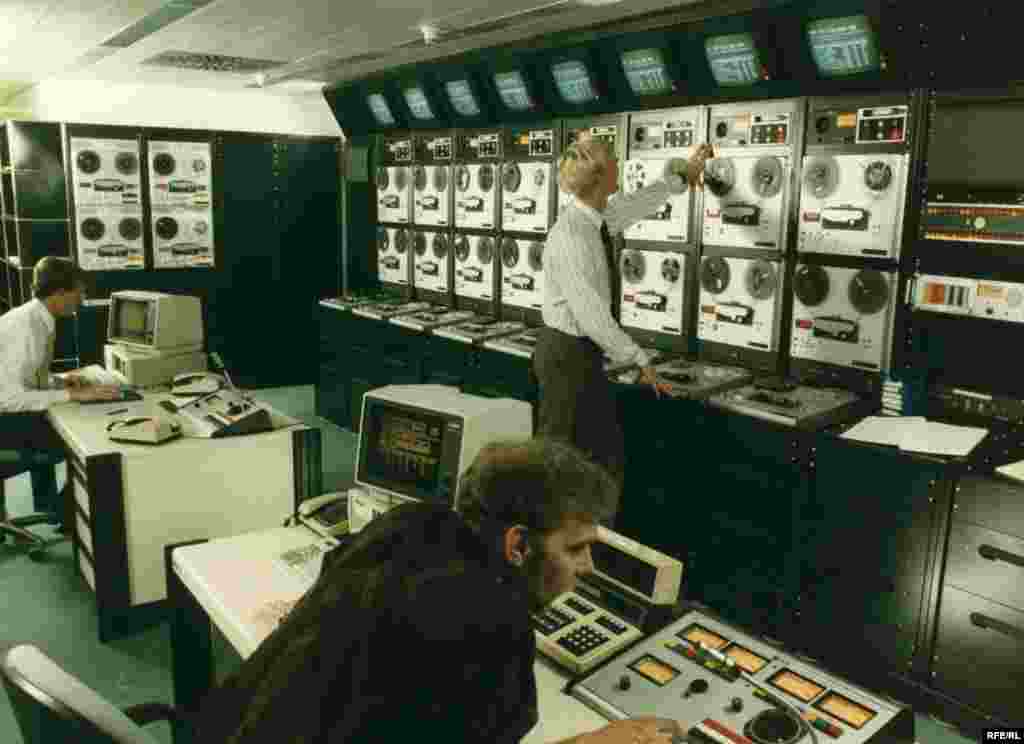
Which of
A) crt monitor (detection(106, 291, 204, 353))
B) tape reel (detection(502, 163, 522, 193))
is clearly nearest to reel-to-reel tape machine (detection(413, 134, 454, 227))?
tape reel (detection(502, 163, 522, 193))

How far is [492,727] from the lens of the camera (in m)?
1.09

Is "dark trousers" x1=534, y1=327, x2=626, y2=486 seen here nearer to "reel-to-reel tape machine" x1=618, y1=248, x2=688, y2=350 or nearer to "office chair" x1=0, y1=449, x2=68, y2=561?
"reel-to-reel tape machine" x1=618, y1=248, x2=688, y2=350

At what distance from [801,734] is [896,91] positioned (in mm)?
2498

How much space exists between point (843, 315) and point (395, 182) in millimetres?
3425

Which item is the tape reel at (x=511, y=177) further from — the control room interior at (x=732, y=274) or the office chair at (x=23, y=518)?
the office chair at (x=23, y=518)

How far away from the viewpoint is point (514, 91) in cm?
462

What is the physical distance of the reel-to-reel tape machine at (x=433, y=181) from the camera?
17.5 ft

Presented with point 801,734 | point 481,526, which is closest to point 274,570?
point 481,526

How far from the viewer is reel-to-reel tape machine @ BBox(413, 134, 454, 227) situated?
5.34 m

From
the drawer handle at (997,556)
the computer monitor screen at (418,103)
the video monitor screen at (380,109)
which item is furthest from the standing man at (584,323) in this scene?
the video monitor screen at (380,109)

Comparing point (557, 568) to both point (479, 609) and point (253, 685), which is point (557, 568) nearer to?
point (479, 609)

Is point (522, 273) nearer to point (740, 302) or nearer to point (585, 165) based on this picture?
point (740, 302)

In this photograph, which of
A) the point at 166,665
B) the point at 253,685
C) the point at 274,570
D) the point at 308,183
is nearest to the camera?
the point at 253,685

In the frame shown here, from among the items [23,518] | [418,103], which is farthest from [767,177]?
[23,518]
